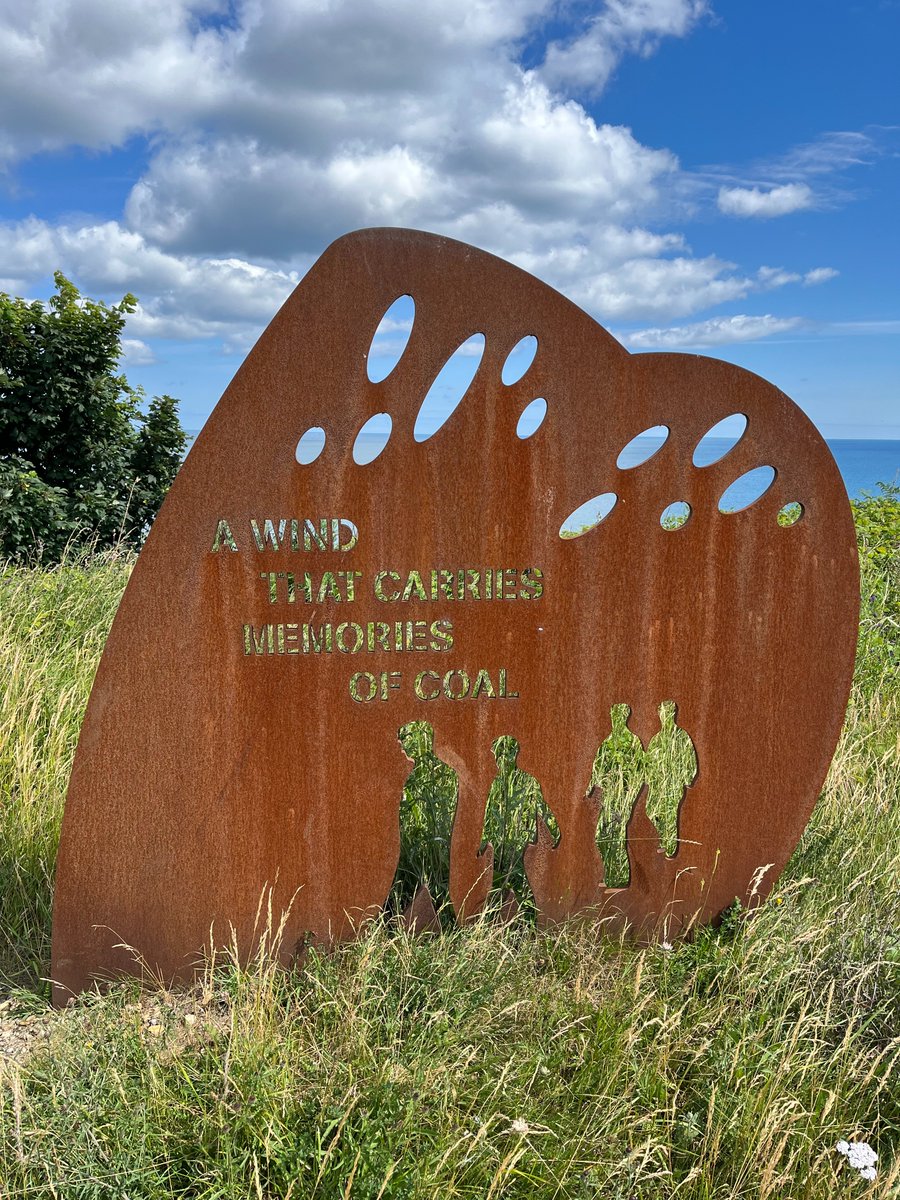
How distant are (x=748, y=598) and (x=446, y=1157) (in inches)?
75.4

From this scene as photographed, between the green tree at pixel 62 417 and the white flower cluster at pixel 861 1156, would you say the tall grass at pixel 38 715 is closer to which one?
the white flower cluster at pixel 861 1156

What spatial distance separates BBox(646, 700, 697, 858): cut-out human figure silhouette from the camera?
3.61 meters

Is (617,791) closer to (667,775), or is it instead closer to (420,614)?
(667,775)

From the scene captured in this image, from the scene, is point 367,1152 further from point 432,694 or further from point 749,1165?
point 432,694

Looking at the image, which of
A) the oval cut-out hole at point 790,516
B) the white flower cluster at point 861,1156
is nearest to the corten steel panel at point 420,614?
the oval cut-out hole at point 790,516

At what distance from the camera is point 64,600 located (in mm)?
5625

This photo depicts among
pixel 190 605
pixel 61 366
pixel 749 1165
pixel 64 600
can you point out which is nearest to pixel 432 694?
pixel 190 605

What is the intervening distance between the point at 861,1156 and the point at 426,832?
177cm

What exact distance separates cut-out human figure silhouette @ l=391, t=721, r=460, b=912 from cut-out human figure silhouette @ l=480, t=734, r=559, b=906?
162 mm

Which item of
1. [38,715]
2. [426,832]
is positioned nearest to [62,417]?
[38,715]

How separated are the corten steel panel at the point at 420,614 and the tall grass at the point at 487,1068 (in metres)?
0.33

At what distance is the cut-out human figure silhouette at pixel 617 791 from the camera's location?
335 centimetres

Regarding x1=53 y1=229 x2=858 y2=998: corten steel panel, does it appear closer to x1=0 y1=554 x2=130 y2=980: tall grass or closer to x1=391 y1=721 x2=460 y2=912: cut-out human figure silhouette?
x1=391 y1=721 x2=460 y2=912: cut-out human figure silhouette

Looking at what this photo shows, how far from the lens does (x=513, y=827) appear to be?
3420 millimetres
